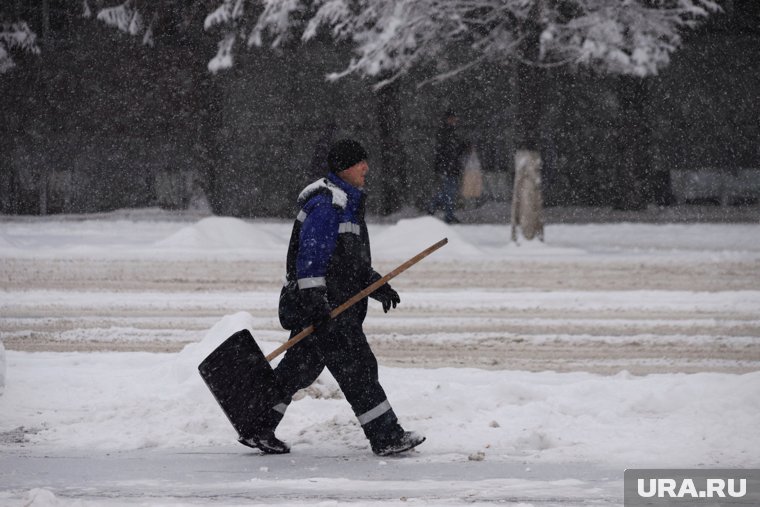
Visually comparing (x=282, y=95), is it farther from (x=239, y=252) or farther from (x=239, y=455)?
(x=239, y=455)

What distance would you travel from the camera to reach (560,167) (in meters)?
24.2

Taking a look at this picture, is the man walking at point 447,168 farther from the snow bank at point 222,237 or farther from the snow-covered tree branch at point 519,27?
the snow bank at point 222,237

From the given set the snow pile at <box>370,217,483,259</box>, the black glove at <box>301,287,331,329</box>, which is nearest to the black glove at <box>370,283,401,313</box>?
the black glove at <box>301,287,331,329</box>

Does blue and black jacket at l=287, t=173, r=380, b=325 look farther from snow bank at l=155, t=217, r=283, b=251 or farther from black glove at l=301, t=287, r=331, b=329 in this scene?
snow bank at l=155, t=217, r=283, b=251

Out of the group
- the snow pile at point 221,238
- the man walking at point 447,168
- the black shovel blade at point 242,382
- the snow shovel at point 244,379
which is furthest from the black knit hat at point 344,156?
the man walking at point 447,168

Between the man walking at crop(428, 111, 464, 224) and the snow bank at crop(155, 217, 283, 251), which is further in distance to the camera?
the man walking at crop(428, 111, 464, 224)

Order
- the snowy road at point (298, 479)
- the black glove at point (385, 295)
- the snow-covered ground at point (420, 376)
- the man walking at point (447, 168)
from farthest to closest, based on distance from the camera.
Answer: the man walking at point (447, 168) → the black glove at point (385, 295) → the snow-covered ground at point (420, 376) → the snowy road at point (298, 479)

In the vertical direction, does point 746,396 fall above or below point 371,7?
below

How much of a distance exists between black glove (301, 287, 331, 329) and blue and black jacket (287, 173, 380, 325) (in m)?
0.03

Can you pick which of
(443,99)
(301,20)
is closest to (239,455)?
(301,20)

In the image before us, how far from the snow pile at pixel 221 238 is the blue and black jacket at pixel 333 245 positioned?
392 inches

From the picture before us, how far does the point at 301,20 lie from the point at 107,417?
47.2 ft

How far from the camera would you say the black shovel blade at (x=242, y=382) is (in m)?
6.26

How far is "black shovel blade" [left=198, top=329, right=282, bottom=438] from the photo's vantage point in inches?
246
